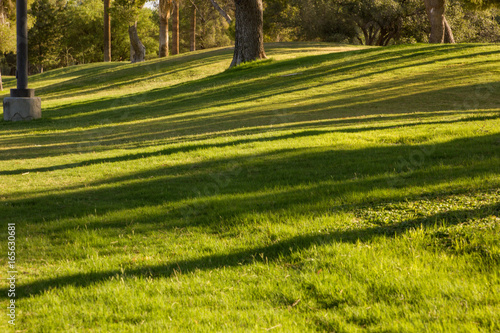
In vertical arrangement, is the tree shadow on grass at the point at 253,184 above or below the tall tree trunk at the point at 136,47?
below

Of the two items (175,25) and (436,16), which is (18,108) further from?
(175,25)

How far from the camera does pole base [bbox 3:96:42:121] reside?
689 inches

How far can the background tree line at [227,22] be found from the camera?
4117cm

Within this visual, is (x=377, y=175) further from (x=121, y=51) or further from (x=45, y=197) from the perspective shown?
(x=121, y=51)

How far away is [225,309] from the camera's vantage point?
11.3 feet

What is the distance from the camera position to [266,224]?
5.02 metres

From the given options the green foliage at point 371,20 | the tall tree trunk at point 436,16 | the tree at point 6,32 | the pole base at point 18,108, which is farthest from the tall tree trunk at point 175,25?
the pole base at point 18,108

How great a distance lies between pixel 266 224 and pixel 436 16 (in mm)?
26390

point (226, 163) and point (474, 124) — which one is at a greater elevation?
point (474, 124)

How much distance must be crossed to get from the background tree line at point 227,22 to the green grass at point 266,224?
67.4ft

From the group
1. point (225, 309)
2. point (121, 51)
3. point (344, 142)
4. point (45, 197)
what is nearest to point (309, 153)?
point (344, 142)

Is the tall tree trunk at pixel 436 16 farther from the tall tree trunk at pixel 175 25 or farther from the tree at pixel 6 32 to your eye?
the tree at pixel 6 32

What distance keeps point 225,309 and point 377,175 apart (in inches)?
148

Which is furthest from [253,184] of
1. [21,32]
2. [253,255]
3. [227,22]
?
[227,22]
